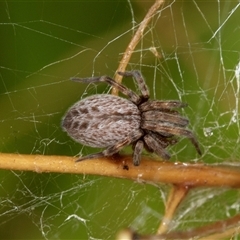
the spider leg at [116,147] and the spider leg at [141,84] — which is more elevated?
the spider leg at [141,84]

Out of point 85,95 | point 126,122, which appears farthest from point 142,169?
point 85,95

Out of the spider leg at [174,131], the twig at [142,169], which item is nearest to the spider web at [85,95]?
the spider leg at [174,131]

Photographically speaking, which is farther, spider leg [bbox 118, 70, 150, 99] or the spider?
spider leg [bbox 118, 70, 150, 99]

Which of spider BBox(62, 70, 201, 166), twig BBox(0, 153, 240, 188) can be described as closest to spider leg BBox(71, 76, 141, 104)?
spider BBox(62, 70, 201, 166)

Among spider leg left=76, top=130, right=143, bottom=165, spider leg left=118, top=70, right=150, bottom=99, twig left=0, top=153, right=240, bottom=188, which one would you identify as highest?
spider leg left=118, top=70, right=150, bottom=99

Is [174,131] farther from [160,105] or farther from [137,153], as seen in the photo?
[137,153]

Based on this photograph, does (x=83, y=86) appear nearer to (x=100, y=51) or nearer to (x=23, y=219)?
(x=100, y=51)

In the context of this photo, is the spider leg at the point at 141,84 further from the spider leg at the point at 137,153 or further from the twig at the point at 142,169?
the twig at the point at 142,169

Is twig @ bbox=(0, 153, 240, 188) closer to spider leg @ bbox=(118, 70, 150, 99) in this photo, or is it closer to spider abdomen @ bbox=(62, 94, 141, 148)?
spider abdomen @ bbox=(62, 94, 141, 148)
